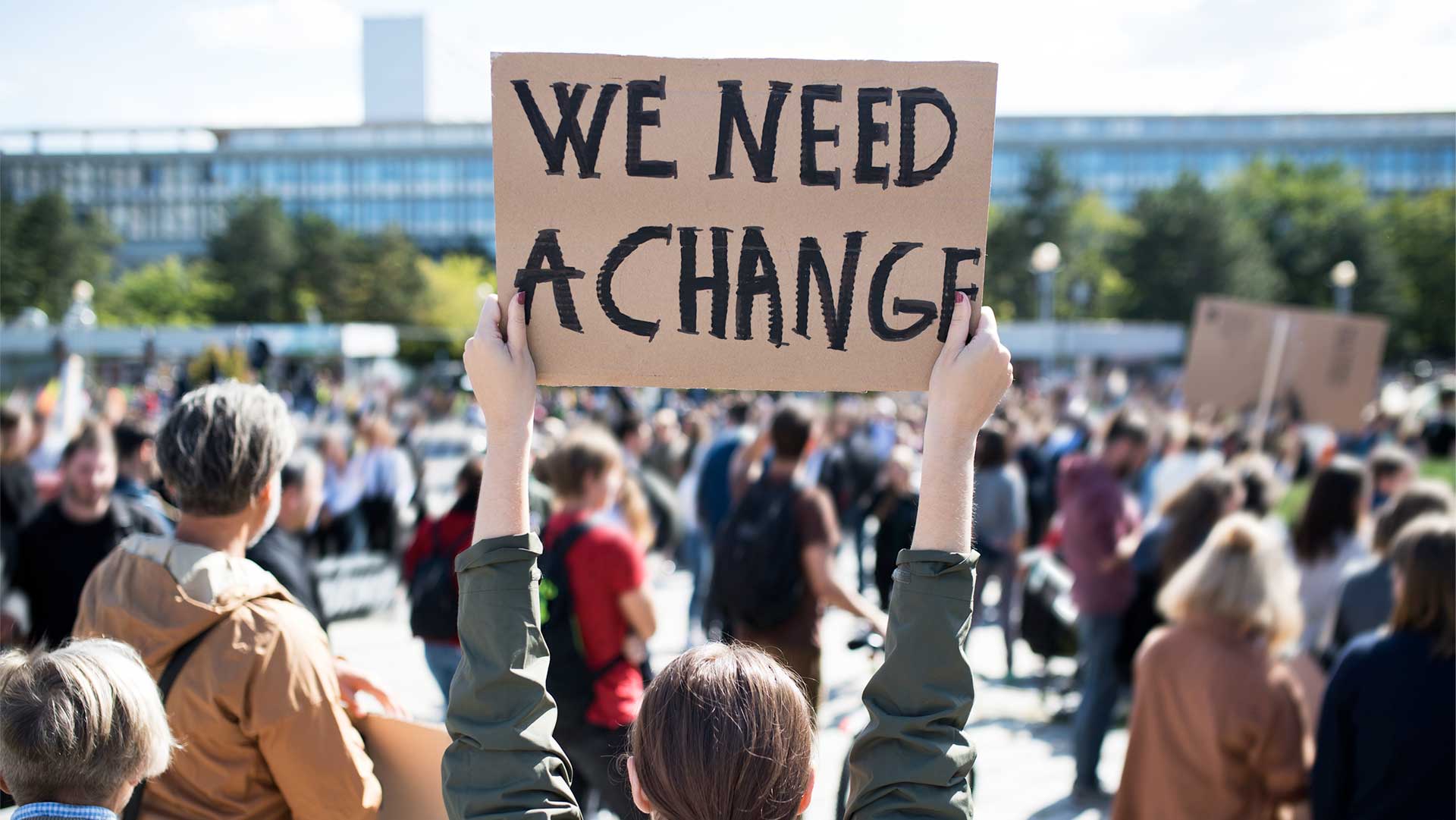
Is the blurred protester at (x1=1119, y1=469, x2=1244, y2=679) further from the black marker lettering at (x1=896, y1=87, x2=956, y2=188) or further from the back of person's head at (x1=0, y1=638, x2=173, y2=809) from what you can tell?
the back of person's head at (x1=0, y1=638, x2=173, y2=809)

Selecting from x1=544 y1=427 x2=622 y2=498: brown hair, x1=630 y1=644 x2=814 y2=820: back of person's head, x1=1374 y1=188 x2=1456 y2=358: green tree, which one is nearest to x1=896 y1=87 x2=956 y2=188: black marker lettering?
x1=630 y1=644 x2=814 y2=820: back of person's head

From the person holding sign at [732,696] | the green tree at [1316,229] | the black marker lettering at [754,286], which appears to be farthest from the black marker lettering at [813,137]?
the green tree at [1316,229]

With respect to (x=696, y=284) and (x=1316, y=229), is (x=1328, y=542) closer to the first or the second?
(x=696, y=284)

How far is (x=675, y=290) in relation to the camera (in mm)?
1784

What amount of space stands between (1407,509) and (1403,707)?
1.47 m

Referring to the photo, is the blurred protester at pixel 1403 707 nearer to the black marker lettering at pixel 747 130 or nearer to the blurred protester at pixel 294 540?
the black marker lettering at pixel 747 130

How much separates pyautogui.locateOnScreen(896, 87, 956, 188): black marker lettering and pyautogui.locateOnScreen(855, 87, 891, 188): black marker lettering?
0.08ft

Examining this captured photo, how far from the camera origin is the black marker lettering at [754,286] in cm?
179

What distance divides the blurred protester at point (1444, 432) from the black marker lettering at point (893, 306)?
1486cm

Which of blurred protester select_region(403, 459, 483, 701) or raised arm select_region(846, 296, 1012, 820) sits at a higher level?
raised arm select_region(846, 296, 1012, 820)

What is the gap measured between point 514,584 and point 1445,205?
246ft

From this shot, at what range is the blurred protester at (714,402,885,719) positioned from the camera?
15.1 feet

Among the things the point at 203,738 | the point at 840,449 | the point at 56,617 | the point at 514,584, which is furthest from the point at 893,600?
the point at 840,449

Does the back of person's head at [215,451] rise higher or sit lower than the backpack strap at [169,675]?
higher
